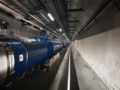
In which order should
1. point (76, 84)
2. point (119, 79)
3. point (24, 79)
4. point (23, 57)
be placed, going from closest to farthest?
1. point (23, 57)
2. point (119, 79)
3. point (76, 84)
4. point (24, 79)

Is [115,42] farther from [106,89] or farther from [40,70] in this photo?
[40,70]

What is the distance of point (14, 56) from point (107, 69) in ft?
9.16

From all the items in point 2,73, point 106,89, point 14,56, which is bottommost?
point 106,89

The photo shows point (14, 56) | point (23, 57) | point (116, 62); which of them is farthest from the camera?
point (116, 62)

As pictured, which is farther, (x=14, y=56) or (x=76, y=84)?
(x=76, y=84)

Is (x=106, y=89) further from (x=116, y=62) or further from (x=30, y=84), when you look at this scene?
(x=30, y=84)

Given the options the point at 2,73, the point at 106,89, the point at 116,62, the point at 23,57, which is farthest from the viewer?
the point at 106,89

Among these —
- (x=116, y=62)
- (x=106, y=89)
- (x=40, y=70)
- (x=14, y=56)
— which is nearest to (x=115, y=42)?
(x=116, y=62)

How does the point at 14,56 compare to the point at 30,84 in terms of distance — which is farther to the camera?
the point at 30,84

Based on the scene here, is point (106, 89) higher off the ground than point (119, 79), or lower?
lower

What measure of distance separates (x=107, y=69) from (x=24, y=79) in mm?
2414

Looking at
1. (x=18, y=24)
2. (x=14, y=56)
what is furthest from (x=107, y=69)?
(x=18, y=24)

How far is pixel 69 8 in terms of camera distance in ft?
16.7

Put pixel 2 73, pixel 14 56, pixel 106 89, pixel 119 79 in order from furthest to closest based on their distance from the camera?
pixel 106 89 < pixel 119 79 < pixel 14 56 < pixel 2 73
